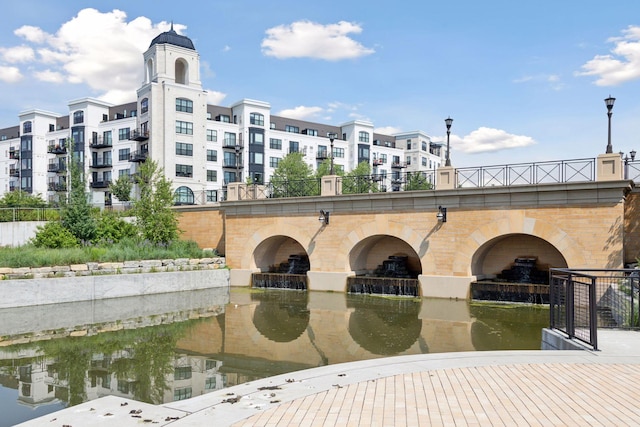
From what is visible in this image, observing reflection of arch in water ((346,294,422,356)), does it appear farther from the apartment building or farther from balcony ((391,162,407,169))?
balcony ((391,162,407,169))

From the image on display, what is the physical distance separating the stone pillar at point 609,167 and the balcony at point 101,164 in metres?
60.9

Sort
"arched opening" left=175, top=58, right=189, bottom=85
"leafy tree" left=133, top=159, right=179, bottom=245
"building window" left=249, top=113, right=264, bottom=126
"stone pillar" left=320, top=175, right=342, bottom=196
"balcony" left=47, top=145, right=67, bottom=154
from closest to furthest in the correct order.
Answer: "stone pillar" left=320, top=175, right=342, bottom=196, "leafy tree" left=133, top=159, right=179, bottom=245, "arched opening" left=175, top=58, right=189, bottom=85, "building window" left=249, top=113, right=264, bottom=126, "balcony" left=47, top=145, right=67, bottom=154

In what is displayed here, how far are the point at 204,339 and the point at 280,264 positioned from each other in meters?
14.8

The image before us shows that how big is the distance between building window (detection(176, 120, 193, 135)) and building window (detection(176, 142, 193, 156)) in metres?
1.39

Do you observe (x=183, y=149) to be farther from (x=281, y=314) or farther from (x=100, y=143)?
(x=281, y=314)

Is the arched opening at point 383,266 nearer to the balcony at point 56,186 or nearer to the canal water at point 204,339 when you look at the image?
the canal water at point 204,339

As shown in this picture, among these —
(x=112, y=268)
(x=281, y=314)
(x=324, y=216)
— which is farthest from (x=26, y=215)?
(x=281, y=314)

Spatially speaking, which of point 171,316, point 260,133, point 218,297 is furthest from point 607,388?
point 260,133

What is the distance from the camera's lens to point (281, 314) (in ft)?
59.5

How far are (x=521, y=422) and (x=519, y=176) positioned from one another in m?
16.6

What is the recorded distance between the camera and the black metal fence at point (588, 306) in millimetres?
9328

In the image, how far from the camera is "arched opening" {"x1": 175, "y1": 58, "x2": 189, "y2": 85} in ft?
193

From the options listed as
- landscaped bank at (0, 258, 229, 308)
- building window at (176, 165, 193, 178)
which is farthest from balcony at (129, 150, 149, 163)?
landscaped bank at (0, 258, 229, 308)

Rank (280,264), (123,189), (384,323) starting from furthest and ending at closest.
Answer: (123,189) < (280,264) < (384,323)
